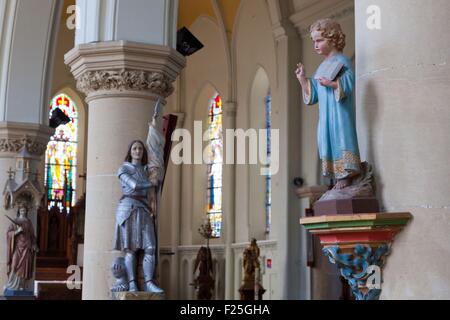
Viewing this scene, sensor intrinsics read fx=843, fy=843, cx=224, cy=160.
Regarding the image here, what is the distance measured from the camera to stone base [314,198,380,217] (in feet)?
14.3

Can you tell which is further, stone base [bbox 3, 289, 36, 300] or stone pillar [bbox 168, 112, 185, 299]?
stone pillar [bbox 168, 112, 185, 299]

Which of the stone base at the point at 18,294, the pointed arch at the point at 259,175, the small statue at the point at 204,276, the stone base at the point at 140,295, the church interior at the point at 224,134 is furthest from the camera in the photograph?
the small statue at the point at 204,276

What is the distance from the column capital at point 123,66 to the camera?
826 centimetres

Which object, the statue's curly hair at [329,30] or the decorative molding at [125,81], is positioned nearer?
the statue's curly hair at [329,30]

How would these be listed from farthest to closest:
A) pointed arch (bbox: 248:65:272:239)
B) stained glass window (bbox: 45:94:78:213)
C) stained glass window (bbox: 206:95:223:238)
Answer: stained glass window (bbox: 45:94:78:213) < stained glass window (bbox: 206:95:223:238) < pointed arch (bbox: 248:65:272:239)

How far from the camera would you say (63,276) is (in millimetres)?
20953

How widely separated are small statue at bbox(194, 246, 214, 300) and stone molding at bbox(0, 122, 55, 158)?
8806 mm

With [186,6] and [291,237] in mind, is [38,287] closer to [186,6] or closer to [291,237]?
[291,237]

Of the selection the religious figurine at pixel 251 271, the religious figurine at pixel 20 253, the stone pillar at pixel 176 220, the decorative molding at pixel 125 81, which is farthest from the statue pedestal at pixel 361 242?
the stone pillar at pixel 176 220

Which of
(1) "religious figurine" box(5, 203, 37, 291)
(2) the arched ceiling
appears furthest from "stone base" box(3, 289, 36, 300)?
(2) the arched ceiling

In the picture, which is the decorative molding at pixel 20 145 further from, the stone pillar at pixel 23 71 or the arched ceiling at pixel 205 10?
the arched ceiling at pixel 205 10

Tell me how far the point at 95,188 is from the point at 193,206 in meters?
14.9

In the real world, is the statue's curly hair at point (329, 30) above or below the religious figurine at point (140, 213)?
above

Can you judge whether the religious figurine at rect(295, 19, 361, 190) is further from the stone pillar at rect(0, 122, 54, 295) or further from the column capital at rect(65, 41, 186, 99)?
the stone pillar at rect(0, 122, 54, 295)
